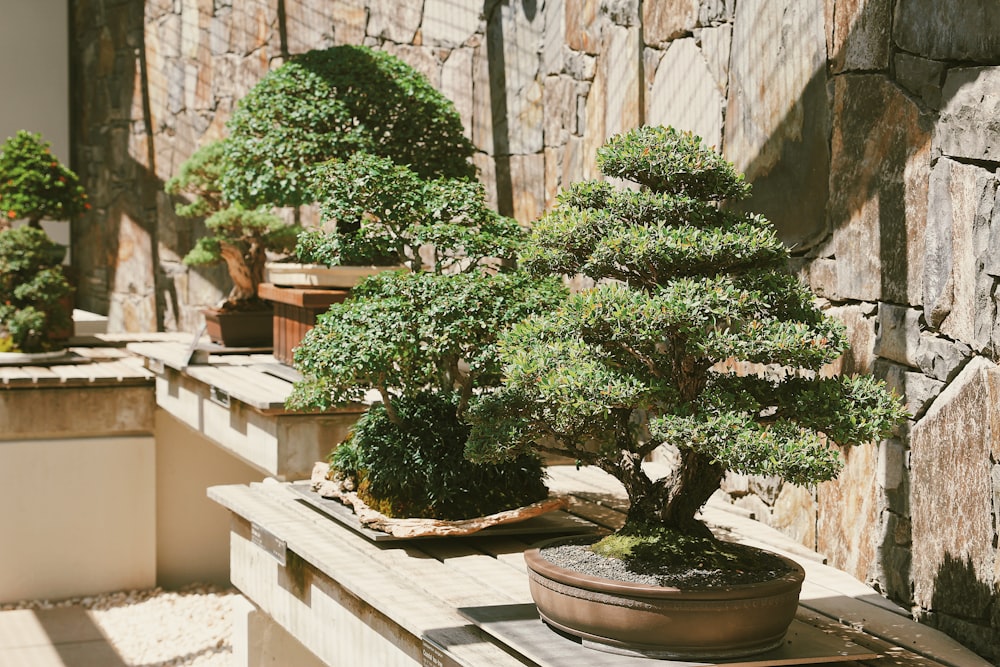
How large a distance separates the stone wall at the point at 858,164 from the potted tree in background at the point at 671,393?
308 mm

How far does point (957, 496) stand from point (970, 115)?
0.67 meters

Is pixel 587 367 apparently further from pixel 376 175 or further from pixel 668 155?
pixel 376 175

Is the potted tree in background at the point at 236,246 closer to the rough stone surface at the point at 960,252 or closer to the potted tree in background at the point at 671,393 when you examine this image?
the potted tree in background at the point at 671,393

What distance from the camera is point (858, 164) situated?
2.27 m

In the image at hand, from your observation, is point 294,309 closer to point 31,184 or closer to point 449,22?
point 449,22

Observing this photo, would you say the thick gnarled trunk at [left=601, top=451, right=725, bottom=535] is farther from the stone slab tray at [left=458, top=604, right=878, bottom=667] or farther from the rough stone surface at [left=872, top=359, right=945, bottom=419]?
the rough stone surface at [left=872, top=359, right=945, bottom=419]

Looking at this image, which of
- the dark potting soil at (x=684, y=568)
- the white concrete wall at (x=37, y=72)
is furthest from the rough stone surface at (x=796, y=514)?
the white concrete wall at (x=37, y=72)

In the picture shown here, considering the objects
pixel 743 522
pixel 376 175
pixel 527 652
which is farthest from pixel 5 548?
pixel 527 652

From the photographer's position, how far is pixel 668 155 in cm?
187

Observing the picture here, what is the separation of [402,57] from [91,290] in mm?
A: 4744


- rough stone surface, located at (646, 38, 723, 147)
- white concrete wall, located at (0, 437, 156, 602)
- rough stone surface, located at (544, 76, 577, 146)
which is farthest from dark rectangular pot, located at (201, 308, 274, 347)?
rough stone surface, located at (646, 38, 723, 147)

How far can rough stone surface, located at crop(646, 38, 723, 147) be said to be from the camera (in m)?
2.91

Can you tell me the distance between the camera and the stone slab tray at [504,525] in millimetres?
2490

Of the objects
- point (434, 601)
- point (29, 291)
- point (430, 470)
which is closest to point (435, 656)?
point (434, 601)
